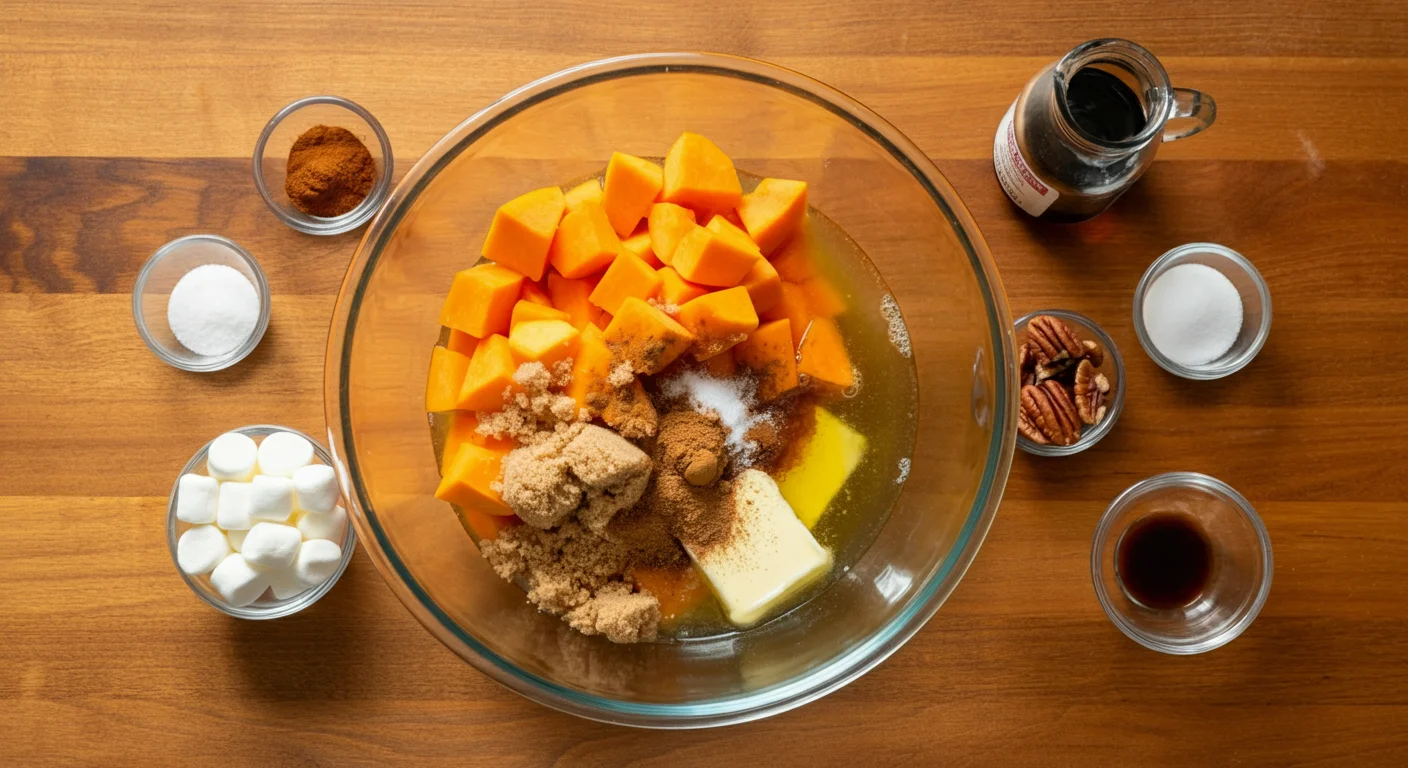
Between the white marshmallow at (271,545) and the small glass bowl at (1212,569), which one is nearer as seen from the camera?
the white marshmallow at (271,545)

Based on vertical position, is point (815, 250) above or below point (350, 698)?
above

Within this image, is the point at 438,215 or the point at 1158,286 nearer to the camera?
the point at 438,215

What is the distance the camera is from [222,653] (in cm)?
159

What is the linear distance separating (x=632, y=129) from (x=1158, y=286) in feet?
3.11

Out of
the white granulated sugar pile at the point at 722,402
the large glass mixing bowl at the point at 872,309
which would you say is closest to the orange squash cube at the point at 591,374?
the white granulated sugar pile at the point at 722,402

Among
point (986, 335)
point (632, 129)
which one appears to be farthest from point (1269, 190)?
point (632, 129)

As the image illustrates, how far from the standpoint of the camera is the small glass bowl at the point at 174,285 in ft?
Result: 5.12

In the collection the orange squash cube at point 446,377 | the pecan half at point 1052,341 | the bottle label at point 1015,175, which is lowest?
the orange squash cube at point 446,377

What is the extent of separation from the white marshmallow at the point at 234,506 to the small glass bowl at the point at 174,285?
24cm

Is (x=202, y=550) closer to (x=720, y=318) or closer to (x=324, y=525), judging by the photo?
(x=324, y=525)

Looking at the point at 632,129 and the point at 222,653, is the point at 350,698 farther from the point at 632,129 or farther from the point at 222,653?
the point at 632,129

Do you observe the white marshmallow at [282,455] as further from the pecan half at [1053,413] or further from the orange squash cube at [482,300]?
the pecan half at [1053,413]

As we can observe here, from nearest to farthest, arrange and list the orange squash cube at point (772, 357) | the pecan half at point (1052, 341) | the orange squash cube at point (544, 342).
Answer: the orange squash cube at point (544, 342) → the orange squash cube at point (772, 357) → the pecan half at point (1052, 341)

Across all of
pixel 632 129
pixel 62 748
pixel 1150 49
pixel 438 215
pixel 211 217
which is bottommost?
pixel 62 748
